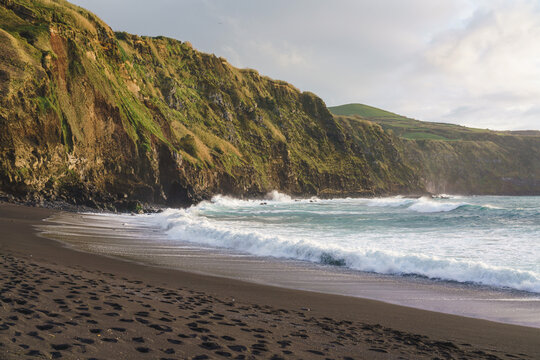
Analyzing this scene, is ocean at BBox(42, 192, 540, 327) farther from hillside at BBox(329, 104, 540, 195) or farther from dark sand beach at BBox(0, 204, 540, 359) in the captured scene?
hillside at BBox(329, 104, 540, 195)

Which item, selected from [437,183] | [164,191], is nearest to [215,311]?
[164,191]

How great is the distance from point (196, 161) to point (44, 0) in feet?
94.2

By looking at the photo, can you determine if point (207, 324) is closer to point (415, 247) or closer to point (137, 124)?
point (415, 247)

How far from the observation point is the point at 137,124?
1801 inches

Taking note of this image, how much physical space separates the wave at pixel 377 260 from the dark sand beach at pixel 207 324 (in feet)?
13.0

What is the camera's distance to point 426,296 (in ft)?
29.8

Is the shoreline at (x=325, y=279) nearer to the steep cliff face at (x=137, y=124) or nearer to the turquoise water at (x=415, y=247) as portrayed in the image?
the turquoise water at (x=415, y=247)

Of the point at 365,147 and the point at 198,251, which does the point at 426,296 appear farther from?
the point at 365,147

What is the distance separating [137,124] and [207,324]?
44054mm

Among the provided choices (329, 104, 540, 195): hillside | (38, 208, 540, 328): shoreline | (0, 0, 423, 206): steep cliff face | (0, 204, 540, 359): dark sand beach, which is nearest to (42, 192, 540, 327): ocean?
(38, 208, 540, 328): shoreline

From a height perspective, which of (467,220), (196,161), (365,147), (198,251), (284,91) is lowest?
(198,251)

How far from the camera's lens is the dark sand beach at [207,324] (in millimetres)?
4145

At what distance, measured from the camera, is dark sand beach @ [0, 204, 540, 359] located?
4145mm

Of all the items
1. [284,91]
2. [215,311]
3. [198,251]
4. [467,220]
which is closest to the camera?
[215,311]
